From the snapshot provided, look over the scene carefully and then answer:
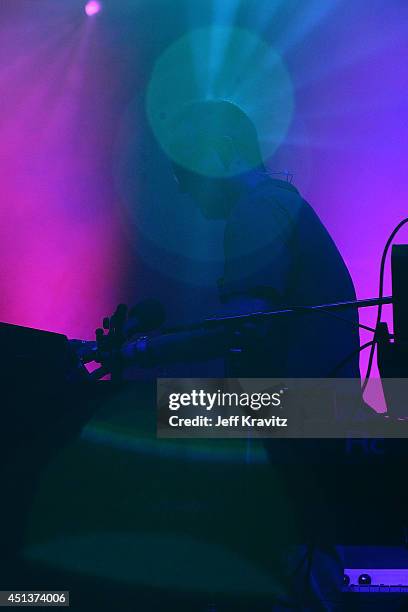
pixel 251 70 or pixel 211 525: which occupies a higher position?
pixel 251 70

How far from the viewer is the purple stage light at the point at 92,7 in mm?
3143

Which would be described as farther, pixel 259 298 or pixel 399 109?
pixel 399 109

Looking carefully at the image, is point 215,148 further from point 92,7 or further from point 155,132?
point 92,7

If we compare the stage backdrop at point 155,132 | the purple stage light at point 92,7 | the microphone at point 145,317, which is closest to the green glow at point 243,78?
the stage backdrop at point 155,132

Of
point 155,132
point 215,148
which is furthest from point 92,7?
point 215,148

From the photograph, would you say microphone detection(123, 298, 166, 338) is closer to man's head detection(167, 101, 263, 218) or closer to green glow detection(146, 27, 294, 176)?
man's head detection(167, 101, 263, 218)

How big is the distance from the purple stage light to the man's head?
5.23 feet

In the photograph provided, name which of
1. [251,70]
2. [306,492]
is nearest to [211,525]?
[306,492]

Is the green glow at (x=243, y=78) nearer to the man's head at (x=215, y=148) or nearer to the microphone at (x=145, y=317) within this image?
the man's head at (x=215, y=148)

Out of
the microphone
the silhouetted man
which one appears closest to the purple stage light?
the silhouetted man

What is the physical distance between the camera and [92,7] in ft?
10.3

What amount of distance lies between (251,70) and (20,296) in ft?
5.89

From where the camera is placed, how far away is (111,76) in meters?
3.21

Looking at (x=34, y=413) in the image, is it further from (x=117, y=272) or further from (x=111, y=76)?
(x=111, y=76)
